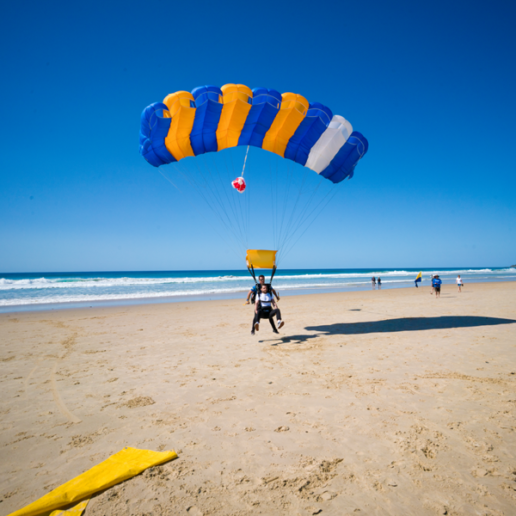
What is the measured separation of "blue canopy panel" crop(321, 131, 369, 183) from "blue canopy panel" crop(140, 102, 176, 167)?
16.4ft

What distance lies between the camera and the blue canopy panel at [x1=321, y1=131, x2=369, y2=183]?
9148mm

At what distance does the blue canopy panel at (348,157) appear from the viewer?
915cm

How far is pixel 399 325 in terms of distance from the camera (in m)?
9.36

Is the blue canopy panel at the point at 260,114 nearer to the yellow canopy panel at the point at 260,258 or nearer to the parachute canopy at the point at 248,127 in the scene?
the parachute canopy at the point at 248,127

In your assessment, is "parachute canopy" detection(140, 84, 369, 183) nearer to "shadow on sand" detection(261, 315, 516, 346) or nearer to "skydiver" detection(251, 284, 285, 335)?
"skydiver" detection(251, 284, 285, 335)

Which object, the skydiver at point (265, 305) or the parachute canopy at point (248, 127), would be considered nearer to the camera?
the skydiver at point (265, 305)

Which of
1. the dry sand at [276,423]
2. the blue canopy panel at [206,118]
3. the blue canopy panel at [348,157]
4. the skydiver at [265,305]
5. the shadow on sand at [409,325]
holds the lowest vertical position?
the dry sand at [276,423]

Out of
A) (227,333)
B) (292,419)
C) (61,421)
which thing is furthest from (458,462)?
(227,333)

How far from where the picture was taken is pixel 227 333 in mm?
8914

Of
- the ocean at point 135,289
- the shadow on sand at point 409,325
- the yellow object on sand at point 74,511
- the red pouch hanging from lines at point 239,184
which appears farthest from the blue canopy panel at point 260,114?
the ocean at point 135,289

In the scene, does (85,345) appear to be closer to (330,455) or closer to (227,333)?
(227,333)

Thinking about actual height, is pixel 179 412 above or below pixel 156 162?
below

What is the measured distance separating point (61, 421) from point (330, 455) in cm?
328

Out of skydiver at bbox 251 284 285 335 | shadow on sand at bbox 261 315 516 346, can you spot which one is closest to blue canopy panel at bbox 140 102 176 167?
skydiver at bbox 251 284 285 335
